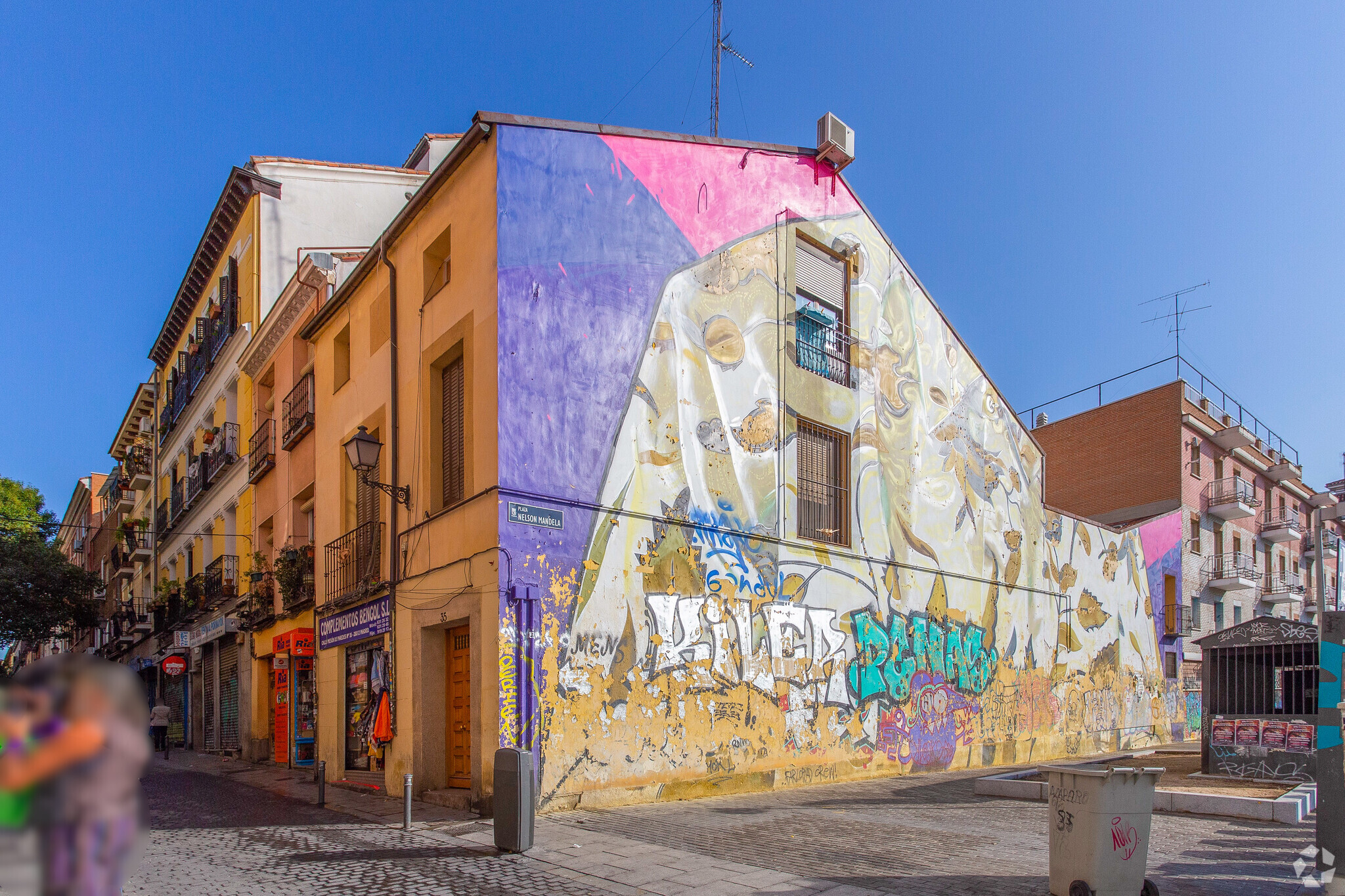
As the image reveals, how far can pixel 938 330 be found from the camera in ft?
65.3

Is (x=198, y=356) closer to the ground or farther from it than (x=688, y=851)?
farther from it

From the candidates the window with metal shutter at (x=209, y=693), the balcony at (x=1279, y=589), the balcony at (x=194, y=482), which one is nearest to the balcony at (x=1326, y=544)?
the balcony at (x=1279, y=589)

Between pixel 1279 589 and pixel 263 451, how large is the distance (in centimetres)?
3707

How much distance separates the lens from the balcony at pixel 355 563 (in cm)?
1491

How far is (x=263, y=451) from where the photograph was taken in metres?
21.2

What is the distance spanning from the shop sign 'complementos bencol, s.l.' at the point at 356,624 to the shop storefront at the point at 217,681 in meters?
6.70

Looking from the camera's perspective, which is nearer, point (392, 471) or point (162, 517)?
point (392, 471)

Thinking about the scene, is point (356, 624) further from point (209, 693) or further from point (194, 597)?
point (209, 693)

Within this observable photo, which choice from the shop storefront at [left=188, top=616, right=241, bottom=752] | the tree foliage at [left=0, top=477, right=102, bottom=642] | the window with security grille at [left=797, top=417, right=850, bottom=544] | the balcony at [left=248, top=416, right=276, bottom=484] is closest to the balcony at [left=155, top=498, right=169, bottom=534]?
the tree foliage at [left=0, top=477, right=102, bottom=642]

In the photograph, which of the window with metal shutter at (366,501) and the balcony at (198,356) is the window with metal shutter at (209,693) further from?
the window with metal shutter at (366,501)

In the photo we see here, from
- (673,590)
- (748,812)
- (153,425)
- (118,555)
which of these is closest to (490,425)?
(673,590)

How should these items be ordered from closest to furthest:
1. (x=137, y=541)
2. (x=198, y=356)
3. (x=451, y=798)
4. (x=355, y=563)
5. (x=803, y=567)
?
(x=451, y=798) < (x=803, y=567) < (x=355, y=563) < (x=198, y=356) < (x=137, y=541)

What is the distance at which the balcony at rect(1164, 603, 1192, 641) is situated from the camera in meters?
28.5

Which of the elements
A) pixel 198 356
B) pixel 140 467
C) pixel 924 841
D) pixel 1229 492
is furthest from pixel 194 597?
pixel 1229 492
